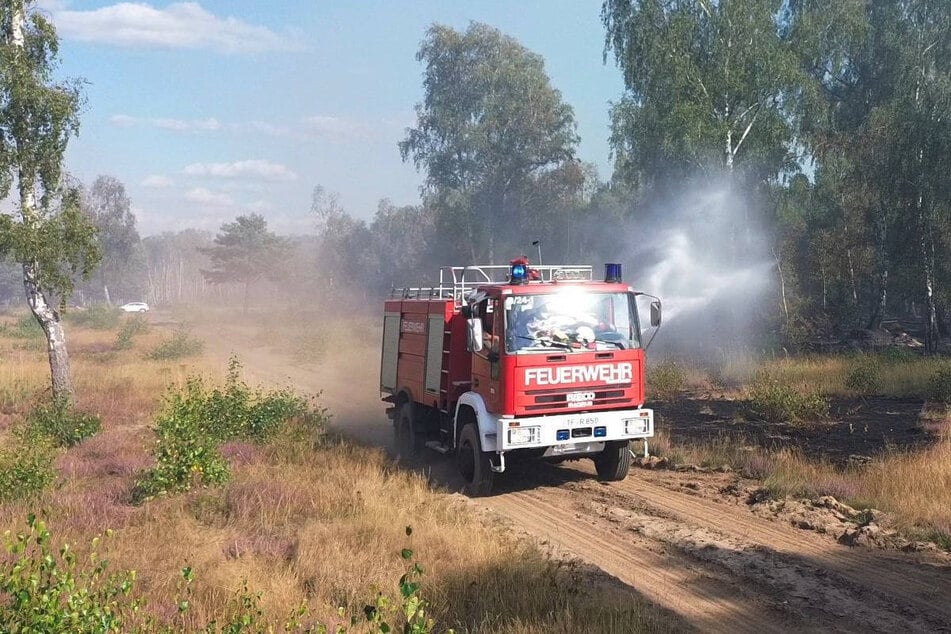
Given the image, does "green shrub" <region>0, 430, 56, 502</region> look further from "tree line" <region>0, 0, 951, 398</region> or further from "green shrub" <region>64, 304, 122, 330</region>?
"green shrub" <region>64, 304, 122, 330</region>

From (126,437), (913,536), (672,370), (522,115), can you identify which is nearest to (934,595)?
(913,536)

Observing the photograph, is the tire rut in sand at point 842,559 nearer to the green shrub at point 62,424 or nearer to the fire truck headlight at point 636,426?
the fire truck headlight at point 636,426

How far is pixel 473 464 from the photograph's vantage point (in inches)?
→ 423

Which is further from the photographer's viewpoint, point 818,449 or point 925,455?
point 818,449

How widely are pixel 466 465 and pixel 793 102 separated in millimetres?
23288

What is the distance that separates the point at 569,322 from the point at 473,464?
8.07 feet

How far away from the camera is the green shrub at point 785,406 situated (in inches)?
578

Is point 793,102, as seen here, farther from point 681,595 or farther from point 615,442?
point 681,595

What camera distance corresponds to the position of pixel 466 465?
35.7 feet

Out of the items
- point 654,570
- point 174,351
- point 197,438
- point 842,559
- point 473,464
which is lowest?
point 654,570

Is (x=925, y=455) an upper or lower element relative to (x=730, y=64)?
lower

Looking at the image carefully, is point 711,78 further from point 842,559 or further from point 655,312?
point 842,559

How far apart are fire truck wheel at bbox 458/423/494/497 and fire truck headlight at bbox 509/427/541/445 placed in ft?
2.28

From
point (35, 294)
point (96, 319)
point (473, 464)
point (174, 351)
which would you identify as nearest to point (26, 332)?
point (96, 319)
